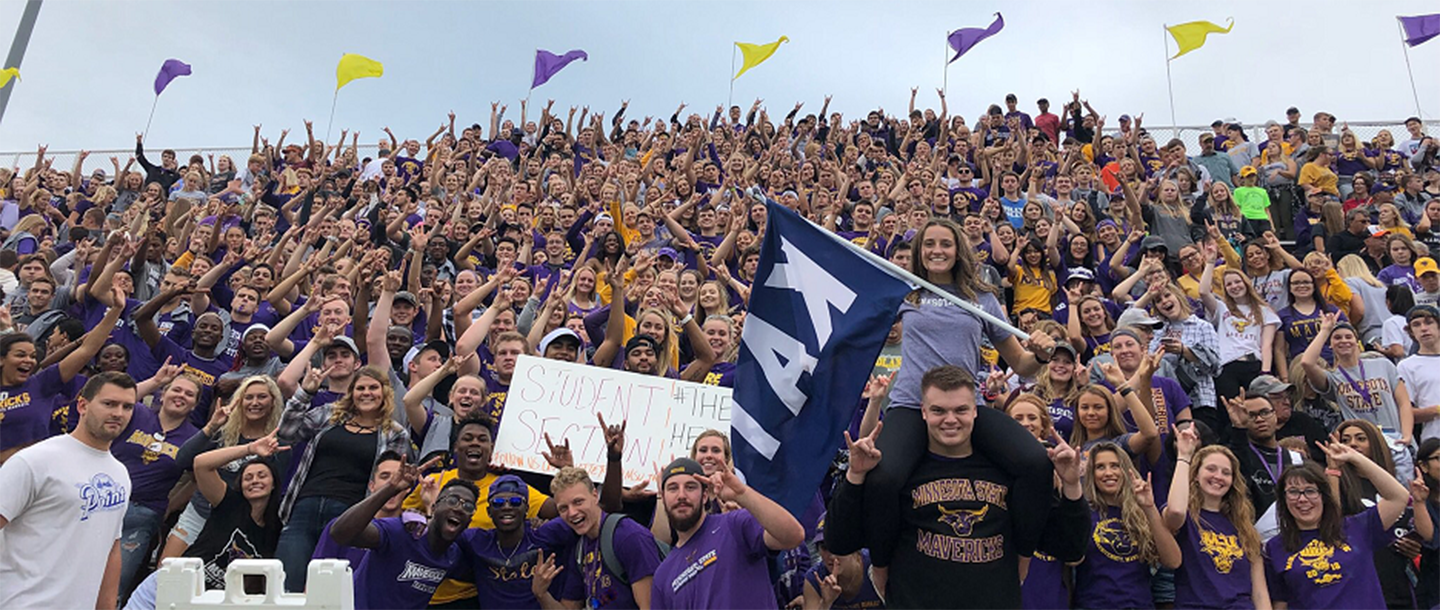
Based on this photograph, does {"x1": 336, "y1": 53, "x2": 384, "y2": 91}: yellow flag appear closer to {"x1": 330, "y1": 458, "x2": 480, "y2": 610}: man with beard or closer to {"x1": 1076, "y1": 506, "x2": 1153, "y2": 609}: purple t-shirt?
{"x1": 330, "y1": 458, "x2": 480, "y2": 610}: man with beard

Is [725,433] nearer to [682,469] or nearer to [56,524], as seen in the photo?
[682,469]

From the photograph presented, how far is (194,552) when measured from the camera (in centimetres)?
595

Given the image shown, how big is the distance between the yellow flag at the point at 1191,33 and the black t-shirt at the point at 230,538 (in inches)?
823

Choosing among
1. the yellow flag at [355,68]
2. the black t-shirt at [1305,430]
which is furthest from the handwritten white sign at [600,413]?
the yellow flag at [355,68]

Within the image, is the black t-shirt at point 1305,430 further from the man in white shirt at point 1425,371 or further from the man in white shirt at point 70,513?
the man in white shirt at point 70,513

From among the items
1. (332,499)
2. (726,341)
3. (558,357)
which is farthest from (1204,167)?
(332,499)

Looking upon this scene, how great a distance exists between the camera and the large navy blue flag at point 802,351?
4.27 metres

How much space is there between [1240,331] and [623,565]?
22.3 feet

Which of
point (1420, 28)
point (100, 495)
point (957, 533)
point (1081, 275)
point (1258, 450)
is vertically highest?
point (1420, 28)

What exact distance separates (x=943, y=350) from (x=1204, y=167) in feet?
48.4

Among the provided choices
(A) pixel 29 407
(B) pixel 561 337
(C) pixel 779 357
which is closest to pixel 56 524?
(A) pixel 29 407

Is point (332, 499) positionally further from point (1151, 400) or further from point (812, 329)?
point (1151, 400)

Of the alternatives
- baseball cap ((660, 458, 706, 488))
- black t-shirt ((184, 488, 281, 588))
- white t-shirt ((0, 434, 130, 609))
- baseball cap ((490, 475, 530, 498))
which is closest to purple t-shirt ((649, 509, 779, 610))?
baseball cap ((660, 458, 706, 488))

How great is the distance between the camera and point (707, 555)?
506cm
